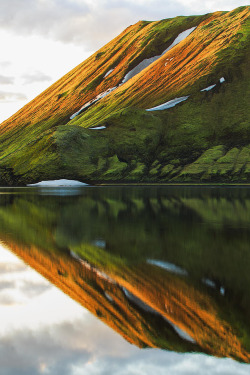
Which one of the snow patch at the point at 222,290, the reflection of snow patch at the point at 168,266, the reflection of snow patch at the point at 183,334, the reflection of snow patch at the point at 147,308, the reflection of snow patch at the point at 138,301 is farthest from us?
the reflection of snow patch at the point at 168,266

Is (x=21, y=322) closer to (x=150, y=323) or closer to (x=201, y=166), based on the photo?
(x=150, y=323)

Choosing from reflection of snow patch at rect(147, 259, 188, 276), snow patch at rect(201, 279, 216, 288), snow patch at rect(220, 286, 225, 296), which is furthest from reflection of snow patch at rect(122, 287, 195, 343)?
reflection of snow patch at rect(147, 259, 188, 276)

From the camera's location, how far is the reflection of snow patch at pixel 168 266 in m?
14.7

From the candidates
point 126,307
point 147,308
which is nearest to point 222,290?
point 147,308

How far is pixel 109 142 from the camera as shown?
610ft

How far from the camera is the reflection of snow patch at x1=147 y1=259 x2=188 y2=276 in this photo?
14.7 m

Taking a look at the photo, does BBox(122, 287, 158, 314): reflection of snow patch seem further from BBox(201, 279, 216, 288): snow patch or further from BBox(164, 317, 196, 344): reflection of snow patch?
BBox(201, 279, 216, 288): snow patch

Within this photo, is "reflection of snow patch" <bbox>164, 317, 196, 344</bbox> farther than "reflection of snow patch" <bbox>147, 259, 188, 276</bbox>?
No

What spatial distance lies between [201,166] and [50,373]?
16452cm

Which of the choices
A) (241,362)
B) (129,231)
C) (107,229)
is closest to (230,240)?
(129,231)

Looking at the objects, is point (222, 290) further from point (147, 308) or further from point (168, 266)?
point (168, 266)

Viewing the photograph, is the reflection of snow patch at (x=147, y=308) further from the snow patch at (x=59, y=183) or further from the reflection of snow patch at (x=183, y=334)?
the snow patch at (x=59, y=183)

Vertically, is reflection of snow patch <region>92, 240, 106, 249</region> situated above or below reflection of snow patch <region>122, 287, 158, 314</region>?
below

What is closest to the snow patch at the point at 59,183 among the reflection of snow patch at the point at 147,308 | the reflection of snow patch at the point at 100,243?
the reflection of snow patch at the point at 100,243
